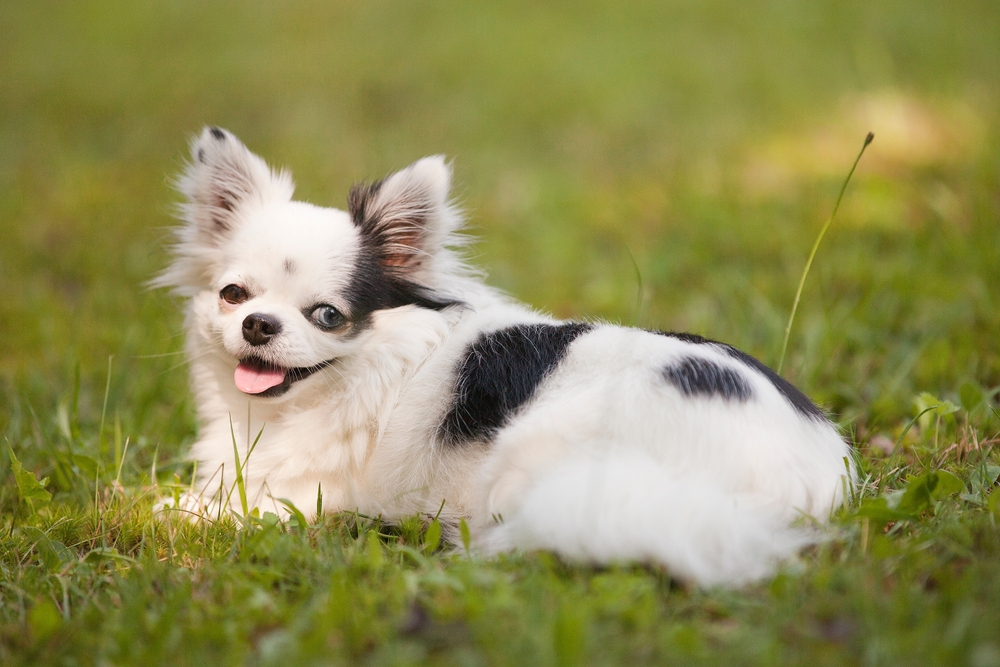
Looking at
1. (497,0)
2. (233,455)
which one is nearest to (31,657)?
(233,455)

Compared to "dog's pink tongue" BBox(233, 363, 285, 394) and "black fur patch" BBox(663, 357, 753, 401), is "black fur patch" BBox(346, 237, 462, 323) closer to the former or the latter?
"dog's pink tongue" BBox(233, 363, 285, 394)

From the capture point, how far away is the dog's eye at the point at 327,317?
2480 millimetres

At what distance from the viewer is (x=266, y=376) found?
98.4 inches

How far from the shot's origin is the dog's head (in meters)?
2.46

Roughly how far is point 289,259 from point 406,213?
42cm

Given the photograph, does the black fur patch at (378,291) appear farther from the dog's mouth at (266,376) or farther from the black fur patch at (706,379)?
the black fur patch at (706,379)

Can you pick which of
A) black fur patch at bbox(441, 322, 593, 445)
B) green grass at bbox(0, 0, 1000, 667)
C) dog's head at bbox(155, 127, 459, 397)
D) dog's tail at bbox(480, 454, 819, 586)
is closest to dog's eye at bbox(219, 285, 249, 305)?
dog's head at bbox(155, 127, 459, 397)

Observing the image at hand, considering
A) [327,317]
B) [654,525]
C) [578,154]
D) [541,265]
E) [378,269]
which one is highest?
[578,154]

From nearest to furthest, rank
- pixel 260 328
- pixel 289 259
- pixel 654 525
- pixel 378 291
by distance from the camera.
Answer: pixel 654 525 → pixel 260 328 → pixel 289 259 → pixel 378 291

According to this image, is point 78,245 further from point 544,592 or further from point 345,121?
point 544,592

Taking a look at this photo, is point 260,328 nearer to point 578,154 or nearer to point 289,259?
point 289,259

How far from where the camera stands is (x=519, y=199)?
580 cm

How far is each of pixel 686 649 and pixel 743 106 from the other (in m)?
6.63

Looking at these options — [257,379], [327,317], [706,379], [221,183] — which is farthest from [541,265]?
[706,379]
